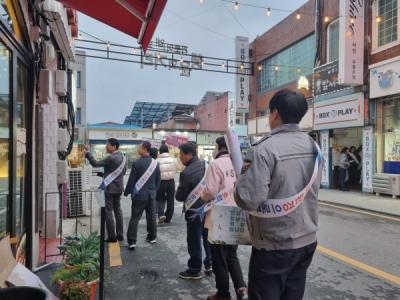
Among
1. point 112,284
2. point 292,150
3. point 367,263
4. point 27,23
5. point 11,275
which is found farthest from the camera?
point 367,263

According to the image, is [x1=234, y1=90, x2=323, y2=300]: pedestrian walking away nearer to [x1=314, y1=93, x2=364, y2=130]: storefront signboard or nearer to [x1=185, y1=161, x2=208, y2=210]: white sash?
[x1=185, y1=161, x2=208, y2=210]: white sash

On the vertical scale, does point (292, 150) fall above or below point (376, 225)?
above

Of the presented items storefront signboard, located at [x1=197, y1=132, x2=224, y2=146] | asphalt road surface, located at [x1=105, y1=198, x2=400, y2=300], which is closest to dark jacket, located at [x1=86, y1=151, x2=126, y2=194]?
asphalt road surface, located at [x1=105, y1=198, x2=400, y2=300]

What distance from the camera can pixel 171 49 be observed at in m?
19.8

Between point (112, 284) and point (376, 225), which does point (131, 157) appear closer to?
point (376, 225)

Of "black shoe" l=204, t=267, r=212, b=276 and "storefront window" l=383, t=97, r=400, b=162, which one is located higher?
"storefront window" l=383, t=97, r=400, b=162

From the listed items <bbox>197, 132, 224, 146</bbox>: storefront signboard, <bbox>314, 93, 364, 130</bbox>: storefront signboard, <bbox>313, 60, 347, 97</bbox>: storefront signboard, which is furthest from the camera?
<bbox>197, 132, 224, 146</bbox>: storefront signboard

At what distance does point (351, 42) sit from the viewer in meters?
13.6

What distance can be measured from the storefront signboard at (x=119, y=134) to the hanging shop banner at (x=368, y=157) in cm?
2457

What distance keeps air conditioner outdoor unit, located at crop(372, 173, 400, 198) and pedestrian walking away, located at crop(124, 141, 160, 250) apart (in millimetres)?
9527

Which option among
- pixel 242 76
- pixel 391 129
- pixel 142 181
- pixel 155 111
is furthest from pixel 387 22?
pixel 155 111

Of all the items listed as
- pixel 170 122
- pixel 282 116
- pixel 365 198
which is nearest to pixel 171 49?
pixel 365 198

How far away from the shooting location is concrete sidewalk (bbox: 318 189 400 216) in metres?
10.3

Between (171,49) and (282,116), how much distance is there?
1826 cm
